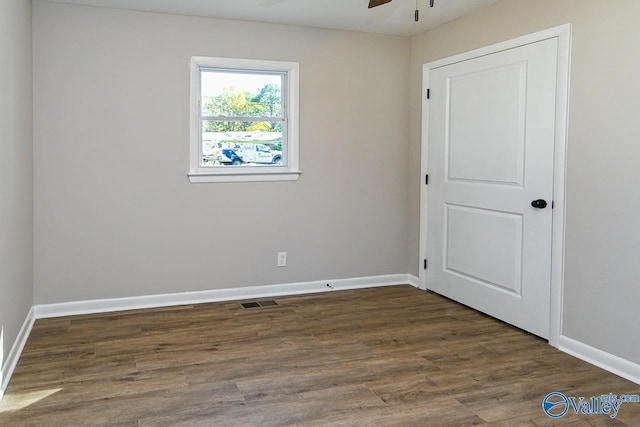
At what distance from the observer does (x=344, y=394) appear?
285cm

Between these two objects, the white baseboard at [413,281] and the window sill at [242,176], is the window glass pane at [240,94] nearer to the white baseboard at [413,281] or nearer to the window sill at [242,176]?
the window sill at [242,176]

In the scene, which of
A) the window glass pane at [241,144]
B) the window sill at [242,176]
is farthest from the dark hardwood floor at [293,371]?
the window glass pane at [241,144]

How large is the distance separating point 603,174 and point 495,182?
95 cm

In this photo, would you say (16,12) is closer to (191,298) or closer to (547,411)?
(191,298)

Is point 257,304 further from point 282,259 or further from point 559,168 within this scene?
point 559,168

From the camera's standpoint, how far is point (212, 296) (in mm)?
4613

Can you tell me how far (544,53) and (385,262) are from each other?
2308 millimetres

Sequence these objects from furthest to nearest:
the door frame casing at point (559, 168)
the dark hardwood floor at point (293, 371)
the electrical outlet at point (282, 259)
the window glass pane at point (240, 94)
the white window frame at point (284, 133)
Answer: the electrical outlet at point (282, 259), the window glass pane at point (240, 94), the white window frame at point (284, 133), the door frame casing at point (559, 168), the dark hardwood floor at point (293, 371)

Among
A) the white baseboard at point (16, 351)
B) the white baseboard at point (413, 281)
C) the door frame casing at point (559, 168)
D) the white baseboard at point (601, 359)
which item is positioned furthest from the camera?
the white baseboard at point (413, 281)

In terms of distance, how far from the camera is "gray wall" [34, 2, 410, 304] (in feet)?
13.5

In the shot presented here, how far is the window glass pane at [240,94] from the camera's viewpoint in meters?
4.56

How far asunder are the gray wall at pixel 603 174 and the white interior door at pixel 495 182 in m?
0.19

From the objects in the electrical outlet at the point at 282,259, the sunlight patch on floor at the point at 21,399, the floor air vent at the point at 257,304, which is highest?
the electrical outlet at the point at 282,259

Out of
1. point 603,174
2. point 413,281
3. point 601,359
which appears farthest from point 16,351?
point 603,174
